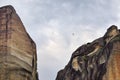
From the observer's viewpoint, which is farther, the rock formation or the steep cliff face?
the steep cliff face

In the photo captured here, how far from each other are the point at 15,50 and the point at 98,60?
43.4 feet

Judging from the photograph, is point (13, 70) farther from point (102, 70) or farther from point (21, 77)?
point (102, 70)

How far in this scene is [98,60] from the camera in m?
55.0

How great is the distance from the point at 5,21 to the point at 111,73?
1428 cm

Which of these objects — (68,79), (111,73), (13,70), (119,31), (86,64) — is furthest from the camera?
(68,79)

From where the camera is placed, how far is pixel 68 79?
6378 centimetres

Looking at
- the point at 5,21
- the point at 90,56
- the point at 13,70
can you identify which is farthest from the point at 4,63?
the point at 90,56

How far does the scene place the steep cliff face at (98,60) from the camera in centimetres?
4912

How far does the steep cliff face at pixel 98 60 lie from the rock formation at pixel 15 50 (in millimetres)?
8965

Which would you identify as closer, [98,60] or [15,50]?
[15,50]

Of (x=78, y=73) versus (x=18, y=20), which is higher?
(x=18, y=20)

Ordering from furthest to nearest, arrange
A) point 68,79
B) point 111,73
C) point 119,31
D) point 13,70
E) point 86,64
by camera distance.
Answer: point 68,79, point 86,64, point 119,31, point 111,73, point 13,70

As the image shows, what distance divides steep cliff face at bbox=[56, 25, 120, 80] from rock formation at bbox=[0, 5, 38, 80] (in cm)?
897

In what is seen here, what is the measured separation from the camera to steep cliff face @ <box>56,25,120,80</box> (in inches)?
Result: 1934
